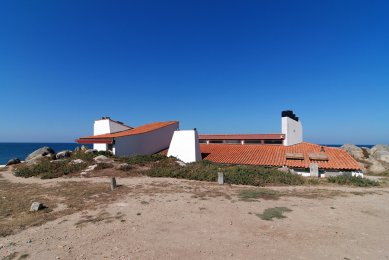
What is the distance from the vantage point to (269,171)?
66.2 feet

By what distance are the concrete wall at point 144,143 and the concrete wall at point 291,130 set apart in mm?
16059

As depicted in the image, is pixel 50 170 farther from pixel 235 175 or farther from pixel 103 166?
pixel 235 175

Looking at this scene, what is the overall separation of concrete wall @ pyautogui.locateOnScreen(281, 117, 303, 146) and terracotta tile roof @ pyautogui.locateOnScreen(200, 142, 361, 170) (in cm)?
128

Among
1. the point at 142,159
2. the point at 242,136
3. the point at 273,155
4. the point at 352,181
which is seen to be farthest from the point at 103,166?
the point at 242,136

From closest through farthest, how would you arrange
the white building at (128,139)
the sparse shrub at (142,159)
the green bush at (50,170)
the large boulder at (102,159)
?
the green bush at (50,170)
the large boulder at (102,159)
the sparse shrub at (142,159)
the white building at (128,139)

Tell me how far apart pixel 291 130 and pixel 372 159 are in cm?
1684

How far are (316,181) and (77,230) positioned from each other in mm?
17168

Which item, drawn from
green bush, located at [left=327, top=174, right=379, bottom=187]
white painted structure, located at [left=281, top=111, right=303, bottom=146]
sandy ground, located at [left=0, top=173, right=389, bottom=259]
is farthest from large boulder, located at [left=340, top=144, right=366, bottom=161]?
sandy ground, located at [left=0, top=173, right=389, bottom=259]

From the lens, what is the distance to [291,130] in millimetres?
33000

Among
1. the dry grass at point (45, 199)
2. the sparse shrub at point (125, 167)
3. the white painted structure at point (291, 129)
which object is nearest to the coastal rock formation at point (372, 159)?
the white painted structure at point (291, 129)

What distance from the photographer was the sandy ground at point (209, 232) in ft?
22.1

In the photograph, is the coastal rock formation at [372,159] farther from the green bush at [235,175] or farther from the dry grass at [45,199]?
the dry grass at [45,199]

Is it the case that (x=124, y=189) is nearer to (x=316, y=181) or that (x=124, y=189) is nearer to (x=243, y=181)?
(x=243, y=181)

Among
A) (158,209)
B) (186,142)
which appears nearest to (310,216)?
(158,209)
